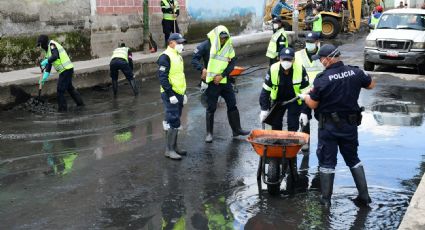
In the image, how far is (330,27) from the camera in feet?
90.1

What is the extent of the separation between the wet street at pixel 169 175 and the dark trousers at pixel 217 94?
1.85 ft

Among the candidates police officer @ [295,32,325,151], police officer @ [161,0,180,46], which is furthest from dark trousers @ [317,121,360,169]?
police officer @ [161,0,180,46]

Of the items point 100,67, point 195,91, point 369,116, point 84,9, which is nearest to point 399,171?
point 369,116

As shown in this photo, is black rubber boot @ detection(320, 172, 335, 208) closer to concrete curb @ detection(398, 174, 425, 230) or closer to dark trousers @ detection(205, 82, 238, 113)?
concrete curb @ detection(398, 174, 425, 230)

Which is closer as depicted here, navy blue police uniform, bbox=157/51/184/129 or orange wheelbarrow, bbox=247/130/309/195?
A: orange wheelbarrow, bbox=247/130/309/195

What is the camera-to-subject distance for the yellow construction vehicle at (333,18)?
2728 centimetres

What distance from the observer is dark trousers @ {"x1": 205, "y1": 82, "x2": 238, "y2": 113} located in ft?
31.5

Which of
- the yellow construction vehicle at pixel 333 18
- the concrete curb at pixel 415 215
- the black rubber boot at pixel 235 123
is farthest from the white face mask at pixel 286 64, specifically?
the yellow construction vehicle at pixel 333 18

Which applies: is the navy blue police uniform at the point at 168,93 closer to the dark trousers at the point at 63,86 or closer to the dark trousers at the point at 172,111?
the dark trousers at the point at 172,111

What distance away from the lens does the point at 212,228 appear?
19.7 ft

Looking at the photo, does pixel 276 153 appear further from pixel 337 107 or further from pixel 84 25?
pixel 84 25

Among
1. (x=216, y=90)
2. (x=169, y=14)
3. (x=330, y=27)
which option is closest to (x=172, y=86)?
(x=216, y=90)

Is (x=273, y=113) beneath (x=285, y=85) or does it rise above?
beneath

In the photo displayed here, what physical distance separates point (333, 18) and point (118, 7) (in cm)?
1281
